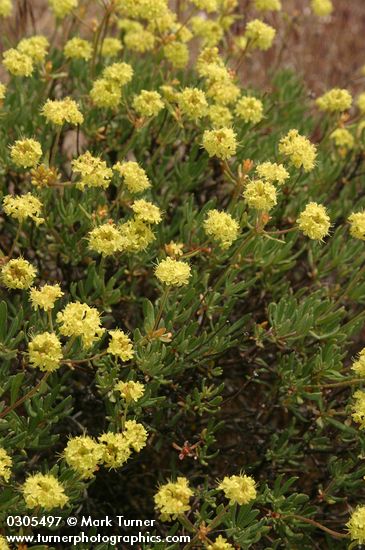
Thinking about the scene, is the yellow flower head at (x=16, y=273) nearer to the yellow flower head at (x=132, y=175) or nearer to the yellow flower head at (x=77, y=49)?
the yellow flower head at (x=132, y=175)

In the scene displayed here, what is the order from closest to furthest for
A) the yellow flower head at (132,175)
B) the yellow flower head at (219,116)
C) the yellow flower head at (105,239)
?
the yellow flower head at (105,239), the yellow flower head at (132,175), the yellow flower head at (219,116)

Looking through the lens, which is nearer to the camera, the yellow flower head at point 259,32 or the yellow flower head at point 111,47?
the yellow flower head at point 259,32

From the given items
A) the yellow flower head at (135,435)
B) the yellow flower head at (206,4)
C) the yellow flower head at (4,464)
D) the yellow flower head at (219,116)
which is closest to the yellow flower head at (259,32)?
the yellow flower head at (206,4)

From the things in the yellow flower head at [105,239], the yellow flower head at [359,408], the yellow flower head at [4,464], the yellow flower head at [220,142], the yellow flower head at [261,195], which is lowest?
the yellow flower head at [4,464]

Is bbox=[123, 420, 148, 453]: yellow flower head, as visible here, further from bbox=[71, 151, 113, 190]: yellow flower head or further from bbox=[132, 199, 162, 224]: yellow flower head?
bbox=[71, 151, 113, 190]: yellow flower head

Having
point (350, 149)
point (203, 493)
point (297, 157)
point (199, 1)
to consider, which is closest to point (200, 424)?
point (203, 493)

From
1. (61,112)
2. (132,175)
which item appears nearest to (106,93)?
(61,112)

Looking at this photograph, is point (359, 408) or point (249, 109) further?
point (249, 109)

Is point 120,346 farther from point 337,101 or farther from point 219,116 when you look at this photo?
point 337,101
